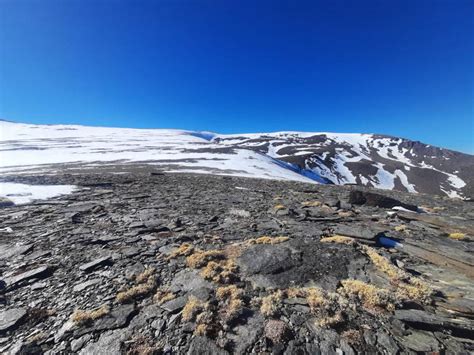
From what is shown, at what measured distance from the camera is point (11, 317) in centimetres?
604

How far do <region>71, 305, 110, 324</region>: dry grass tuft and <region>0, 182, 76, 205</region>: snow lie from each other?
580 inches

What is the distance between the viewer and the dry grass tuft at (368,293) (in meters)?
6.14

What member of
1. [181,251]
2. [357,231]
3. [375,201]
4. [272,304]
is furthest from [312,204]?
[272,304]

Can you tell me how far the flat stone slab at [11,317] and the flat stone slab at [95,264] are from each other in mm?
1978

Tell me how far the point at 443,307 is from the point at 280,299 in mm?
4263

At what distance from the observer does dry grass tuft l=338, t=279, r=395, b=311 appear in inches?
242

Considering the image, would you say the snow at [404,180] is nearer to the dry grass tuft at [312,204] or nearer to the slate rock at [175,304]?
the dry grass tuft at [312,204]

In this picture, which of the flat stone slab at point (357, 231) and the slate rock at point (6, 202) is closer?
the flat stone slab at point (357, 231)

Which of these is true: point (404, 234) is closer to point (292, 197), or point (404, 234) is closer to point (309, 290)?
point (309, 290)

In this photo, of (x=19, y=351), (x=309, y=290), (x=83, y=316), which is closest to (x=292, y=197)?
(x=309, y=290)

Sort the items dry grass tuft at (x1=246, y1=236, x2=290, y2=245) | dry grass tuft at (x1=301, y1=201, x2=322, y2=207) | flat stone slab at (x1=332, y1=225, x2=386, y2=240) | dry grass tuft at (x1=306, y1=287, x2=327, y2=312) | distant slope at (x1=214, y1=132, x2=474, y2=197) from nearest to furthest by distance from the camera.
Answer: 1. dry grass tuft at (x1=306, y1=287, x2=327, y2=312)
2. dry grass tuft at (x1=246, y1=236, x2=290, y2=245)
3. flat stone slab at (x1=332, y1=225, x2=386, y2=240)
4. dry grass tuft at (x1=301, y1=201, x2=322, y2=207)
5. distant slope at (x1=214, y1=132, x2=474, y2=197)

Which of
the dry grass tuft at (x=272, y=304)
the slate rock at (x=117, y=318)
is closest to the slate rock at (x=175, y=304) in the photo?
the slate rock at (x=117, y=318)

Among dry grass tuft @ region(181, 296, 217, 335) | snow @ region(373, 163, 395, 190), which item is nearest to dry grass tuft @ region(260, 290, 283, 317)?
dry grass tuft @ region(181, 296, 217, 335)

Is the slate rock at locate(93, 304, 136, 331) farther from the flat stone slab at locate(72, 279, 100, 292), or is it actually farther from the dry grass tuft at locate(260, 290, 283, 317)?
the dry grass tuft at locate(260, 290, 283, 317)
